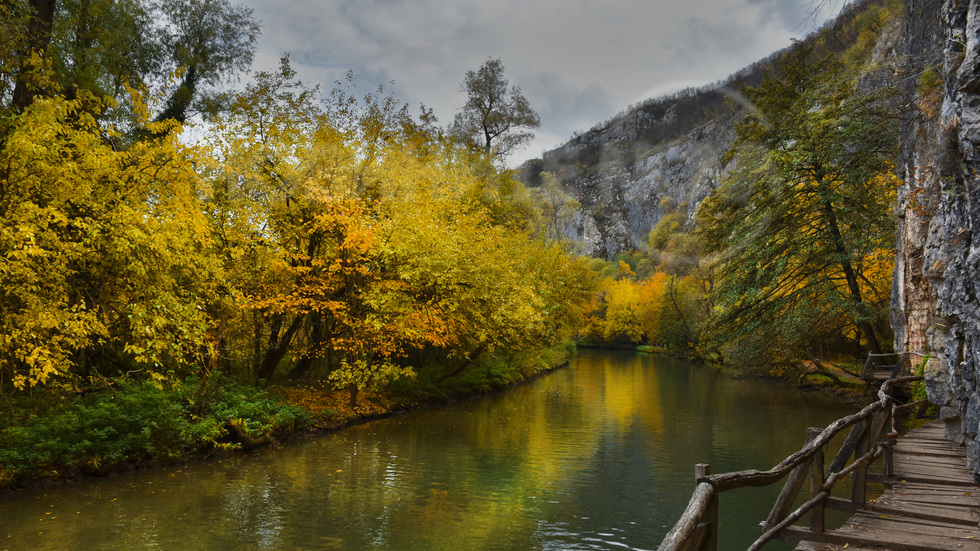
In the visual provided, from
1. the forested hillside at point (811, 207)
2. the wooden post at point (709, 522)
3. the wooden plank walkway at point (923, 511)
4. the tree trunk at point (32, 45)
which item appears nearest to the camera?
the wooden post at point (709, 522)

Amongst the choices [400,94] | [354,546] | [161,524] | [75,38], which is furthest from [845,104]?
[75,38]

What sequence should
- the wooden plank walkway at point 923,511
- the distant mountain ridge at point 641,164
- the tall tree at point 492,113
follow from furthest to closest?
the distant mountain ridge at point 641,164
the tall tree at point 492,113
the wooden plank walkway at point 923,511

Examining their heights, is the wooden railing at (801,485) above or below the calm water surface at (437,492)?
above

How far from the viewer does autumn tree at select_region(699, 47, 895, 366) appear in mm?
19531

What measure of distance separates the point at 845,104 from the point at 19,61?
20.7 metres

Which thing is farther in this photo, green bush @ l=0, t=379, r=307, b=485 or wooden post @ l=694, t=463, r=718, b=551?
green bush @ l=0, t=379, r=307, b=485

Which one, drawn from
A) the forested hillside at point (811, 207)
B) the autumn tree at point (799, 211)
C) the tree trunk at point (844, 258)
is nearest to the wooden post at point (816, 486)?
the forested hillside at point (811, 207)

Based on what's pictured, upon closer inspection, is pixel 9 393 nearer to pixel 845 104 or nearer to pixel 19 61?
pixel 19 61

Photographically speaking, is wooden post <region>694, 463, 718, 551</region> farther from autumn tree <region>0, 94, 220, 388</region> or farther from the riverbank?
the riverbank

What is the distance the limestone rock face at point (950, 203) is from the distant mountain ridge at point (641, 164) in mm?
89457

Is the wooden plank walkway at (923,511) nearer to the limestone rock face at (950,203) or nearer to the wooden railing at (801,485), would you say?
the wooden railing at (801,485)

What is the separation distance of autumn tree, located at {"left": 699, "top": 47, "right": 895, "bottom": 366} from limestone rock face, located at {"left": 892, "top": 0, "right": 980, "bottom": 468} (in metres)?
4.00

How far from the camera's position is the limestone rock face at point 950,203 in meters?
7.00

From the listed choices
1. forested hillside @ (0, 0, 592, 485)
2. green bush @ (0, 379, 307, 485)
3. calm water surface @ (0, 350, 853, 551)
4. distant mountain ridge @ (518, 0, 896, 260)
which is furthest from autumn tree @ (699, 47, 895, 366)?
distant mountain ridge @ (518, 0, 896, 260)
